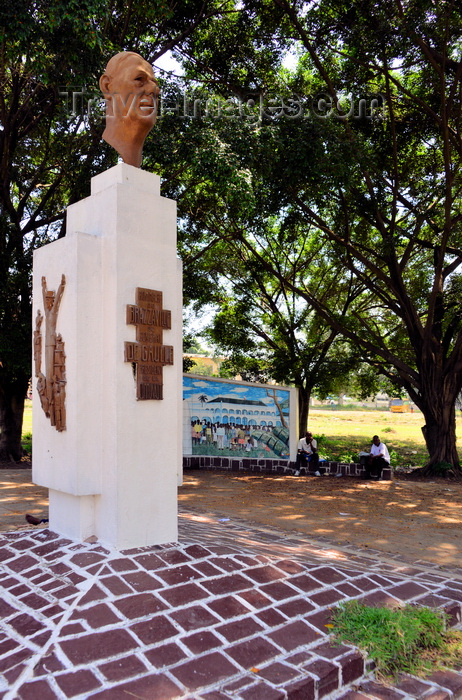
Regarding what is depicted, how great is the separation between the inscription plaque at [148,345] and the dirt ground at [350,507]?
333 cm

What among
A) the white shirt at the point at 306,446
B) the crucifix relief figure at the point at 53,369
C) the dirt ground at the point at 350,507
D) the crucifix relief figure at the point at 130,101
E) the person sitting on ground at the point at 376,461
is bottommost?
the dirt ground at the point at 350,507

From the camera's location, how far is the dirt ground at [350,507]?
6727mm

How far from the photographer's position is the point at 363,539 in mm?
6734

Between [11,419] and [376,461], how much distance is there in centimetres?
896

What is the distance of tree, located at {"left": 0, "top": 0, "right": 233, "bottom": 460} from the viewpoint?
7.35 m

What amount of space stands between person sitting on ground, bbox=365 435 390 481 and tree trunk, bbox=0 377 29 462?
8.43 meters

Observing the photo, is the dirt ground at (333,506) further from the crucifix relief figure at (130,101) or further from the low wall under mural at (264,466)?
the crucifix relief figure at (130,101)

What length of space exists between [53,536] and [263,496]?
556cm

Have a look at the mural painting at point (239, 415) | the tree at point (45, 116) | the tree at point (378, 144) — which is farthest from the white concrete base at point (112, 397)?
the mural painting at point (239, 415)

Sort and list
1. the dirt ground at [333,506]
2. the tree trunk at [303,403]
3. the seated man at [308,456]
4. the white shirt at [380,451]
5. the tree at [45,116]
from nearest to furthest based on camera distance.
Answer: the dirt ground at [333,506] < the tree at [45,116] < the white shirt at [380,451] < the seated man at [308,456] < the tree trunk at [303,403]

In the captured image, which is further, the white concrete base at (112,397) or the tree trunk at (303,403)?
the tree trunk at (303,403)

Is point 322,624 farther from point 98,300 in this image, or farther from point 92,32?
point 92,32

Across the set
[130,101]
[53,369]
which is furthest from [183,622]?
[130,101]

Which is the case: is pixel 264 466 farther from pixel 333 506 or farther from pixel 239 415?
pixel 333 506
